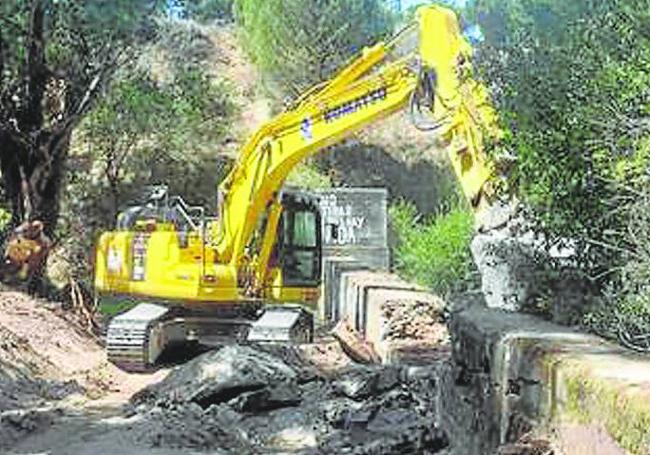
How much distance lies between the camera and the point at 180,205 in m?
15.2

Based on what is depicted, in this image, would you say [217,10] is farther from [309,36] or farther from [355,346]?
[355,346]

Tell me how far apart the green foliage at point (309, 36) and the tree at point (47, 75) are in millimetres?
15634

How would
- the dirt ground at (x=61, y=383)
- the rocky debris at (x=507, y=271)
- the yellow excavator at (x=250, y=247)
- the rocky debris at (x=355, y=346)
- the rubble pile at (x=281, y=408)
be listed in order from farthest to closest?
the rocky debris at (x=355, y=346)
the yellow excavator at (x=250, y=247)
the dirt ground at (x=61, y=383)
the rubble pile at (x=281, y=408)
the rocky debris at (x=507, y=271)

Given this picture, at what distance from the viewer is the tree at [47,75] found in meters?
15.8

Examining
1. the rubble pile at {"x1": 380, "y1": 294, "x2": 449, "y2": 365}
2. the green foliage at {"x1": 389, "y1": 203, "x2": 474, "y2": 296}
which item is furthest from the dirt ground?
the green foliage at {"x1": 389, "y1": 203, "x2": 474, "y2": 296}

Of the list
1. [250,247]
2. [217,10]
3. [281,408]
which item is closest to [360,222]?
[250,247]

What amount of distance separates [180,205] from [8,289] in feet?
8.99

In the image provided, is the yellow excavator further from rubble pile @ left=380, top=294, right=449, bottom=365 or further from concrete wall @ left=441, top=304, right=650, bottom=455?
concrete wall @ left=441, top=304, right=650, bottom=455

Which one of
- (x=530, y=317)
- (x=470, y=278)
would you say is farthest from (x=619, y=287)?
(x=470, y=278)

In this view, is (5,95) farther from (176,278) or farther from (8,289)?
(176,278)

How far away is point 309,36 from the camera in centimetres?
3247

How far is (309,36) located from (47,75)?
662 inches

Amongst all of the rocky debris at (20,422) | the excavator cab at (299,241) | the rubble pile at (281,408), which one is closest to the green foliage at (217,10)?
the excavator cab at (299,241)

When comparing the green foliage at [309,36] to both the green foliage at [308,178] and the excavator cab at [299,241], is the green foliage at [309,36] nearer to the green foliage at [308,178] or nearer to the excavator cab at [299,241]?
the green foliage at [308,178]
